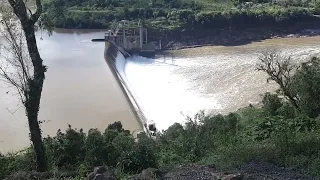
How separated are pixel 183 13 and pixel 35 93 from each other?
41.5m

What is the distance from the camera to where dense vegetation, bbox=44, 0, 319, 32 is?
1946 inches

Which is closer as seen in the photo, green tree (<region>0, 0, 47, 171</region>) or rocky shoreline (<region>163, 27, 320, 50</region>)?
green tree (<region>0, 0, 47, 171</region>)

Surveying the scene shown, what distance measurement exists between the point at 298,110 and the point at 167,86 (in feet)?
56.5

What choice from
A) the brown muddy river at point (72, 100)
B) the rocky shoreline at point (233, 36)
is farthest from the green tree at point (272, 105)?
the rocky shoreline at point (233, 36)

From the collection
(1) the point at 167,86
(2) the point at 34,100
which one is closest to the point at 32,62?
(2) the point at 34,100

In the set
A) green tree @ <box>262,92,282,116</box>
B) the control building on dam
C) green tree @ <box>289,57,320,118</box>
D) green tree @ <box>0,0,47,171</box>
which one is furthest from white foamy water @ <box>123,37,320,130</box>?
green tree @ <box>0,0,47,171</box>

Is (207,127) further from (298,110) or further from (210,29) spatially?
(210,29)

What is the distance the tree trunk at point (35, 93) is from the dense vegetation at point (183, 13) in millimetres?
37615

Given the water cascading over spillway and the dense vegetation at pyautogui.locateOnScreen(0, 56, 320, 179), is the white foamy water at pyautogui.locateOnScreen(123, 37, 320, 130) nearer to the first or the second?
the water cascading over spillway

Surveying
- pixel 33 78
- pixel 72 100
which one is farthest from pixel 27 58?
pixel 72 100

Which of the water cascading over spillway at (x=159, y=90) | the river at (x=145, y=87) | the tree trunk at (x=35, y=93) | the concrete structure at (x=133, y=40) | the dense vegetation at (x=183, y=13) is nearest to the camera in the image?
the tree trunk at (x=35, y=93)

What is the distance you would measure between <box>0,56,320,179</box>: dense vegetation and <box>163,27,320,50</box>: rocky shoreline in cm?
2906

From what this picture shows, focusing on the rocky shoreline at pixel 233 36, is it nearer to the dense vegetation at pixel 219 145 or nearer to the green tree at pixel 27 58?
the dense vegetation at pixel 219 145

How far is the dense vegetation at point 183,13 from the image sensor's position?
4944cm
